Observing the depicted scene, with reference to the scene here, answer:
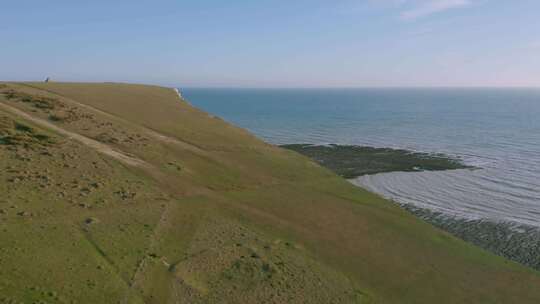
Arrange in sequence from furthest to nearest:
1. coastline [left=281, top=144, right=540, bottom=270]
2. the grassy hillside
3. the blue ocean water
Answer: the blue ocean water
coastline [left=281, top=144, right=540, bottom=270]
the grassy hillside

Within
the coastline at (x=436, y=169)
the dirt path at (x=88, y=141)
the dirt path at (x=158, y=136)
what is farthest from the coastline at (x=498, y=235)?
the dirt path at (x=88, y=141)

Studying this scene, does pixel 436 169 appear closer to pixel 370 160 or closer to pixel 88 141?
pixel 370 160

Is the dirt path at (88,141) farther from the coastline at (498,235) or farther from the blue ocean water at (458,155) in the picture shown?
the blue ocean water at (458,155)

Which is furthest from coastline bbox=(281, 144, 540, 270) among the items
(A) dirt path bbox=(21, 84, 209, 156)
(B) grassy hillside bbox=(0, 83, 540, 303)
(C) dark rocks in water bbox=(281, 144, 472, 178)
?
(A) dirt path bbox=(21, 84, 209, 156)

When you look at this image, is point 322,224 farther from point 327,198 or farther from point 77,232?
point 77,232

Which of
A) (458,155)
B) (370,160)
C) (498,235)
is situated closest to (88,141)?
(498,235)

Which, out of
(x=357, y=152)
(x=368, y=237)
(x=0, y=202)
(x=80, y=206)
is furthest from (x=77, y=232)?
(x=357, y=152)

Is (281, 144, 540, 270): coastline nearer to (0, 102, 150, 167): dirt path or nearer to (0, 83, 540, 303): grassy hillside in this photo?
(0, 83, 540, 303): grassy hillside
